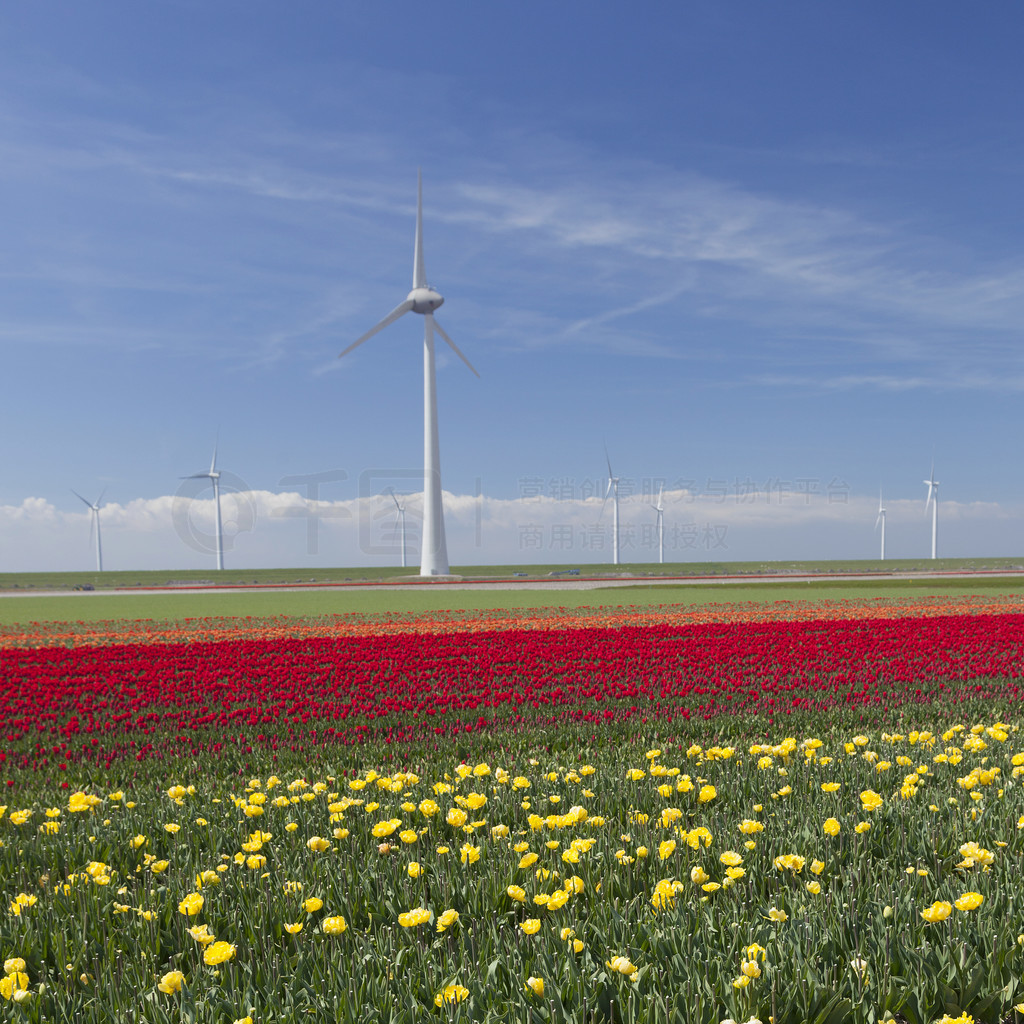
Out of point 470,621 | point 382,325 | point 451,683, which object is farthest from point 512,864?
point 382,325

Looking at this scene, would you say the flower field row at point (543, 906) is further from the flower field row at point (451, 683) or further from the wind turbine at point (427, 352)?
the wind turbine at point (427, 352)

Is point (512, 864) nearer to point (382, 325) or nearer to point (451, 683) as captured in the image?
point (451, 683)

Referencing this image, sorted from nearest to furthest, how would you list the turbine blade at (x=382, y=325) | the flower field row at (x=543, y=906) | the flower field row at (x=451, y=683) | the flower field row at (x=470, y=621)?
the flower field row at (x=543, y=906)
the flower field row at (x=451, y=683)
the flower field row at (x=470, y=621)
the turbine blade at (x=382, y=325)

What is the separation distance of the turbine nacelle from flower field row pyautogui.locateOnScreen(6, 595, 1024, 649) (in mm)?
49138

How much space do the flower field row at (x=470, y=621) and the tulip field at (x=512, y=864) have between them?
12.0m

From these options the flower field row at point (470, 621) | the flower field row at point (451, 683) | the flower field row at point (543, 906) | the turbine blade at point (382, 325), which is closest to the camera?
the flower field row at point (543, 906)

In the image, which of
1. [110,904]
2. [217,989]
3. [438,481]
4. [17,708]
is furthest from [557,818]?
[438,481]

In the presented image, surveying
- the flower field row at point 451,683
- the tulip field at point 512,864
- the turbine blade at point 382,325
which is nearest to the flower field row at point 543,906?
the tulip field at point 512,864

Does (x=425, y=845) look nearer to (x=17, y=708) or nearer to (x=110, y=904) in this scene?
(x=110, y=904)

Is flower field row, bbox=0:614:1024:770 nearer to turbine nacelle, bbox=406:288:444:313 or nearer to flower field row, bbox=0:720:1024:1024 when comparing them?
flower field row, bbox=0:720:1024:1024

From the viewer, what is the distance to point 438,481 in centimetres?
7669

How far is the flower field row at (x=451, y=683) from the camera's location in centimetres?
1245

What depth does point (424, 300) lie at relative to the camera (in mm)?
75375

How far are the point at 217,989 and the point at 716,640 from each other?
16922 mm
